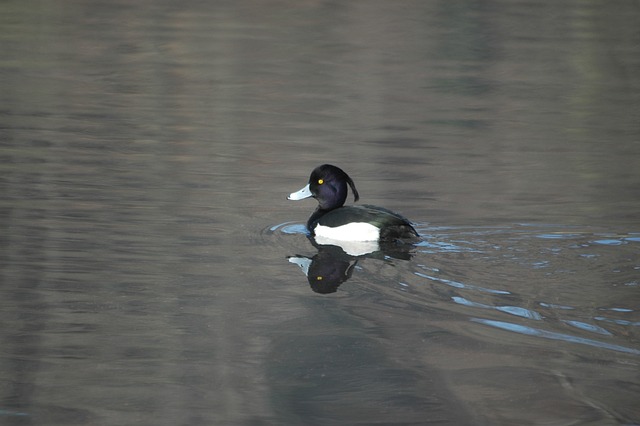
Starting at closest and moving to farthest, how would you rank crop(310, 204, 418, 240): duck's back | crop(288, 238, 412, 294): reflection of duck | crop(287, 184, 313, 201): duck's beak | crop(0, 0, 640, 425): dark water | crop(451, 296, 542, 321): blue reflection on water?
crop(0, 0, 640, 425): dark water
crop(451, 296, 542, 321): blue reflection on water
crop(288, 238, 412, 294): reflection of duck
crop(310, 204, 418, 240): duck's back
crop(287, 184, 313, 201): duck's beak

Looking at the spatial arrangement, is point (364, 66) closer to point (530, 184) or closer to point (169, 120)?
point (169, 120)

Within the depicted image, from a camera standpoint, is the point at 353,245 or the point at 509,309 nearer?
the point at 509,309

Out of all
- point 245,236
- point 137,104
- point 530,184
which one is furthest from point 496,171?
point 137,104

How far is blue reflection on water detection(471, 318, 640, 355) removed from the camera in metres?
6.40

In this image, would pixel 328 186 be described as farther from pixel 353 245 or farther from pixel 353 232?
pixel 353 245

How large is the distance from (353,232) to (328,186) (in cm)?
82

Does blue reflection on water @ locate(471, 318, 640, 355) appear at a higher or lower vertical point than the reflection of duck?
lower

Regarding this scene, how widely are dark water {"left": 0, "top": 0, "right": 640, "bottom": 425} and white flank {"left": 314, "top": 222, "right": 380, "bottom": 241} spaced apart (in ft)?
0.76

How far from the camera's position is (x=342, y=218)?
9.30m

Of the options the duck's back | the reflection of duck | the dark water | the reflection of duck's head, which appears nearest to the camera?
the dark water

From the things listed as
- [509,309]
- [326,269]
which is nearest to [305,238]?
[326,269]

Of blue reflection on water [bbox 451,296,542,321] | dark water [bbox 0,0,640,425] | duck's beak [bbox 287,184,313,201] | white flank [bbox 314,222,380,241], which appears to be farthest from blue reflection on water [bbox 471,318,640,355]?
duck's beak [bbox 287,184,313,201]

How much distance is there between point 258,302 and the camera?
7.52 m

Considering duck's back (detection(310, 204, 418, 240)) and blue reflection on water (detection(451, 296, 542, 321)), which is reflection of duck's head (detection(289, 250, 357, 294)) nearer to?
duck's back (detection(310, 204, 418, 240))
